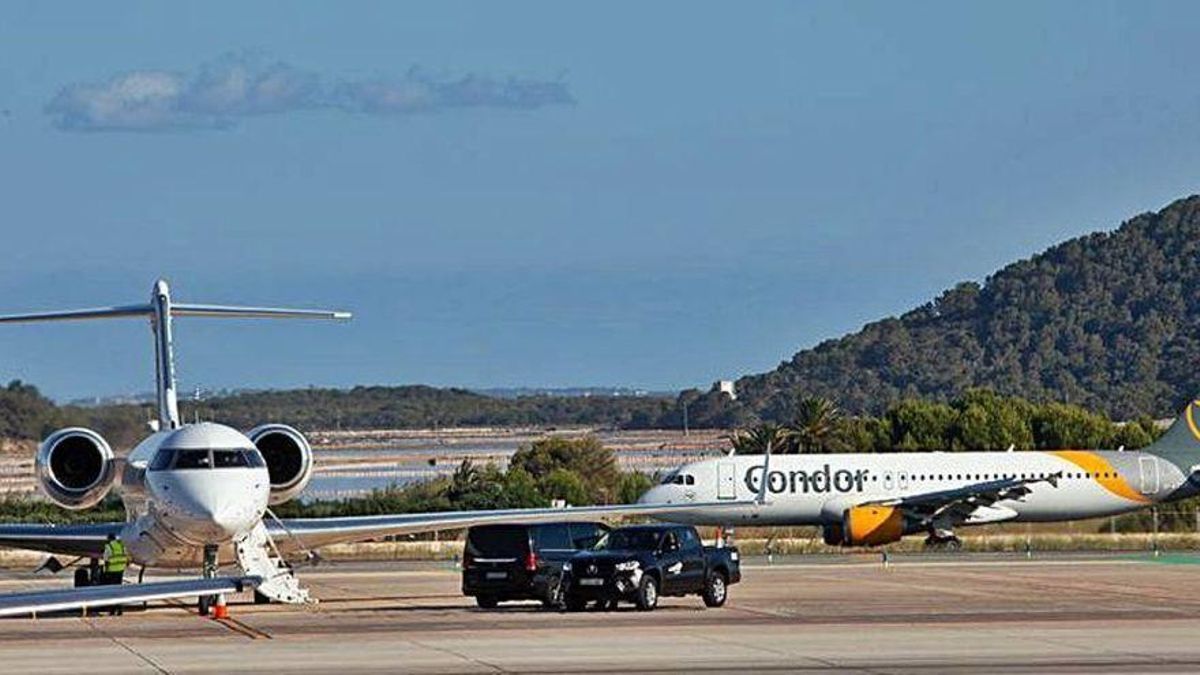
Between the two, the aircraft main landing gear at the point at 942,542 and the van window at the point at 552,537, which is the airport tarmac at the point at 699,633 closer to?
the van window at the point at 552,537

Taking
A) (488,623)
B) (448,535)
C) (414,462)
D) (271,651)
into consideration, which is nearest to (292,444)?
(488,623)

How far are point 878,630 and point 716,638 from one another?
2.54 meters

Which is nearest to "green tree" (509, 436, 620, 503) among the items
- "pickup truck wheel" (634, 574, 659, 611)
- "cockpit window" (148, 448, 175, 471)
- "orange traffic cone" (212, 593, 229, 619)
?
"pickup truck wheel" (634, 574, 659, 611)

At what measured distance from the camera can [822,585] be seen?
46.1 meters

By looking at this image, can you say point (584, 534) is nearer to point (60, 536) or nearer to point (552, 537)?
point (552, 537)

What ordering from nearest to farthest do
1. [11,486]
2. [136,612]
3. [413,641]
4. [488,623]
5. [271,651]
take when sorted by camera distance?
1. [271,651]
2. [413,641]
3. [488,623]
4. [136,612]
5. [11,486]

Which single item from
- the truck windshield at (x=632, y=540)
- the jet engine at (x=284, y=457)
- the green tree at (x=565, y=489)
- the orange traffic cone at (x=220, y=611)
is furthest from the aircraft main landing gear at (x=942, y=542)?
the orange traffic cone at (x=220, y=611)

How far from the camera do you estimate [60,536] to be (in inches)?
1553

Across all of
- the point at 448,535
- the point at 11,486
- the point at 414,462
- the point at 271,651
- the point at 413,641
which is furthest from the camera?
the point at 414,462

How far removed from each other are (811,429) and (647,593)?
193 feet

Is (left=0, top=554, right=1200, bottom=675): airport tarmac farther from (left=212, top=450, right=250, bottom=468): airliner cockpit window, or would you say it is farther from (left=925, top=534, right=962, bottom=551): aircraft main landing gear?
(left=925, top=534, right=962, bottom=551): aircraft main landing gear

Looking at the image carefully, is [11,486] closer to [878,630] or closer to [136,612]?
[136,612]

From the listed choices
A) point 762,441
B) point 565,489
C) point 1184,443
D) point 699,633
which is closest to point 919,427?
point 762,441

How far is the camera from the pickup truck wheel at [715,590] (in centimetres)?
3881
